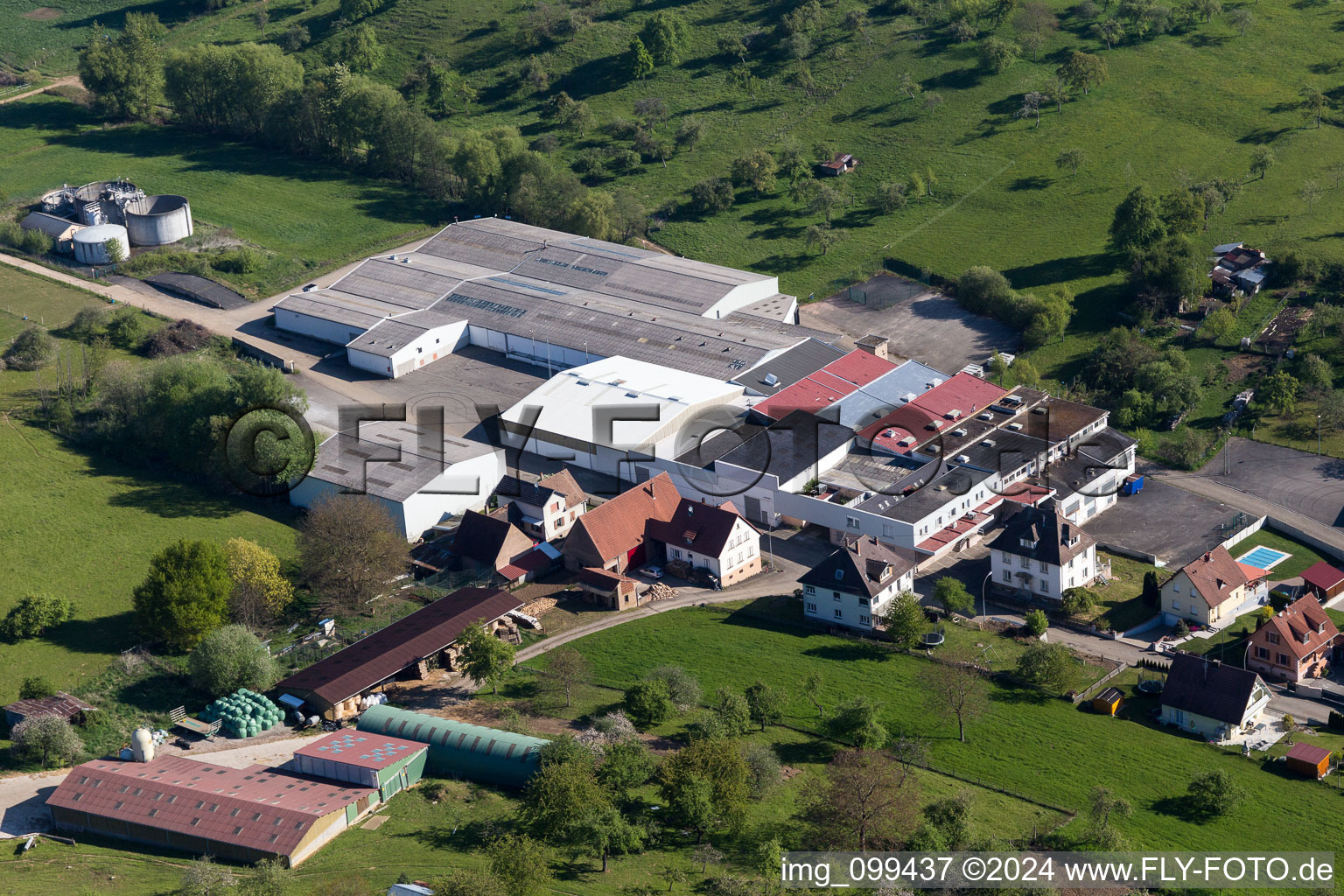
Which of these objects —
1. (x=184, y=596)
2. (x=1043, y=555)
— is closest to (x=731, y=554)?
(x=1043, y=555)

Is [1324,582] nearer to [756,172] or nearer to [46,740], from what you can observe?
[46,740]

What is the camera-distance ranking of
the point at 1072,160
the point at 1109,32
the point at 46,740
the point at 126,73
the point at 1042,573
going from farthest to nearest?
the point at 126,73
the point at 1109,32
the point at 1072,160
the point at 1042,573
the point at 46,740

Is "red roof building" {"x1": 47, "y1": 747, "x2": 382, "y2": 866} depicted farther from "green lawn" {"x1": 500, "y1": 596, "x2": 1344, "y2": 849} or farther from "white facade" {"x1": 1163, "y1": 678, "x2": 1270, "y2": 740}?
"white facade" {"x1": 1163, "y1": 678, "x2": 1270, "y2": 740}

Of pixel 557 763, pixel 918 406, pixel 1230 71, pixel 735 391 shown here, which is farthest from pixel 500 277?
pixel 1230 71

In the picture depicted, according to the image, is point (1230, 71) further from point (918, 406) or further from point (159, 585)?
point (159, 585)

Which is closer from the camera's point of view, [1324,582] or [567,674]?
[567,674]

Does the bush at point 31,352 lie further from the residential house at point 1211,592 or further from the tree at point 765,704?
the residential house at point 1211,592
